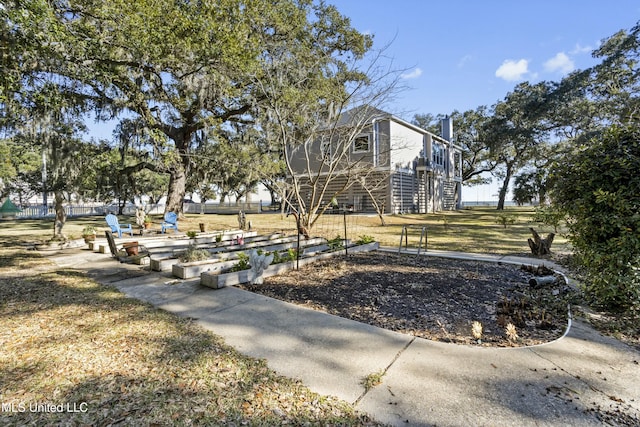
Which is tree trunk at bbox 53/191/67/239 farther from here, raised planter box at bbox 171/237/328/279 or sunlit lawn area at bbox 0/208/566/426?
sunlit lawn area at bbox 0/208/566/426

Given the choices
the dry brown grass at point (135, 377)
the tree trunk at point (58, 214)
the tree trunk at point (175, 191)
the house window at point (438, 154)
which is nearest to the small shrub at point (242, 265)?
the dry brown grass at point (135, 377)

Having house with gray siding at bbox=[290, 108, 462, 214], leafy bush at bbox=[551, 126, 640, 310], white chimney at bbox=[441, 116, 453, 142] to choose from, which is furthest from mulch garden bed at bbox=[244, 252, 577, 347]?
white chimney at bbox=[441, 116, 453, 142]

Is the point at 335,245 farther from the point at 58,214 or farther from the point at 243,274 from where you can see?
the point at 58,214

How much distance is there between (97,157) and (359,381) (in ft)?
48.5

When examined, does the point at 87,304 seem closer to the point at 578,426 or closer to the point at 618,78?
the point at 578,426

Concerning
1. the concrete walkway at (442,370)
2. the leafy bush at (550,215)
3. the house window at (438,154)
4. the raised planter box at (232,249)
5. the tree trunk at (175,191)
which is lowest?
the concrete walkway at (442,370)

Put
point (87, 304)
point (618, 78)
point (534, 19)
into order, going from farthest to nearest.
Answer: point (618, 78) < point (534, 19) < point (87, 304)

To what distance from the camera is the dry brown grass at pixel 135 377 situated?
1.81 m

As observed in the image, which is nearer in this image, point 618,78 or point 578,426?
point 578,426

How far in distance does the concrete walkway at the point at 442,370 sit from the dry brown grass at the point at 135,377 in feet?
0.70

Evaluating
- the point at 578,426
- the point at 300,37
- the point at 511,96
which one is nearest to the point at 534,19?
the point at 300,37

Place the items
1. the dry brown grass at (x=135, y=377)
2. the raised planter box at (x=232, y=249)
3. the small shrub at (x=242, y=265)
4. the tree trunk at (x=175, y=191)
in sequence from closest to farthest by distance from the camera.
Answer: the dry brown grass at (x=135, y=377) < the small shrub at (x=242, y=265) < the raised planter box at (x=232, y=249) < the tree trunk at (x=175, y=191)

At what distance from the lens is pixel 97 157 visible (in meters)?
12.7

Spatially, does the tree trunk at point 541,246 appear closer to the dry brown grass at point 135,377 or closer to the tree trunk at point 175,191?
the dry brown grass at point 135,377
